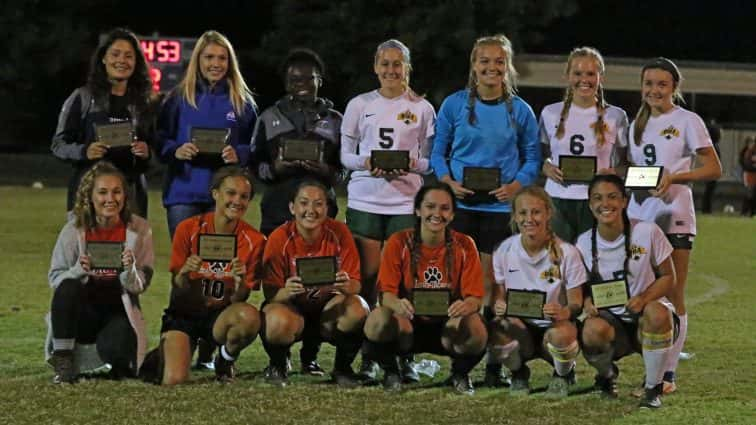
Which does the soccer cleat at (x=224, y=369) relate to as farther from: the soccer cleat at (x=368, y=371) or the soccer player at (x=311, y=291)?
the soccer cleat at (x=368, y=371)

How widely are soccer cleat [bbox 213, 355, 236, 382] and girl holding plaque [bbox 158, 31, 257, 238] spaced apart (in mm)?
949

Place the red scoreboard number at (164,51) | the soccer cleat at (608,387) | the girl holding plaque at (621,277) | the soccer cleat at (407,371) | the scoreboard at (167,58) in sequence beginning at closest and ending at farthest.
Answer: the girl holding plaque at (621,277), the soccer cleat at (608,387), the soccer cleat at (407,371), the scoreboard at (167,58), the red scoreboard number at (164,51)

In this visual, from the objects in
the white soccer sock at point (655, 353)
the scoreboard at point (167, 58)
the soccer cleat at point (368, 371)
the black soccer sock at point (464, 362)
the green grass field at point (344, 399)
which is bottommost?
the green grass field at point (344, 399)

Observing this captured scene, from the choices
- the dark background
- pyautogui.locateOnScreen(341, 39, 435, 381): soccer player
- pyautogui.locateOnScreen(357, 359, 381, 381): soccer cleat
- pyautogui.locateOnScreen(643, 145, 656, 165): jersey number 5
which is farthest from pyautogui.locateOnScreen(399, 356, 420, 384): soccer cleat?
the dark background

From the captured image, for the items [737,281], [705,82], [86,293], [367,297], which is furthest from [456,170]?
[705,82]

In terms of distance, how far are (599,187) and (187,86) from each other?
7.90ft

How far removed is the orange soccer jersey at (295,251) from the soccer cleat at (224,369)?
46cm

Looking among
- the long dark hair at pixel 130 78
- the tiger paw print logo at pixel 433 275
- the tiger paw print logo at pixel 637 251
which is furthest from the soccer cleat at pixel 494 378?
the long dark hair at pixel 130 78

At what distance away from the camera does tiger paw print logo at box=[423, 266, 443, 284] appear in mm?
7230

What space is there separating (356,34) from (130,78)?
90.8 ft

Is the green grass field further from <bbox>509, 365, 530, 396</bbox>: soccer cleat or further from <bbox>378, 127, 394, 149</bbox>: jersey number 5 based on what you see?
<bbox>378, 127, 394, 149</bbox>: jersey number 5

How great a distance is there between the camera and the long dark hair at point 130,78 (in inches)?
310

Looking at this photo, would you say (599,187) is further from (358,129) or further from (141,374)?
(141,374)

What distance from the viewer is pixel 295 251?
289 inches
